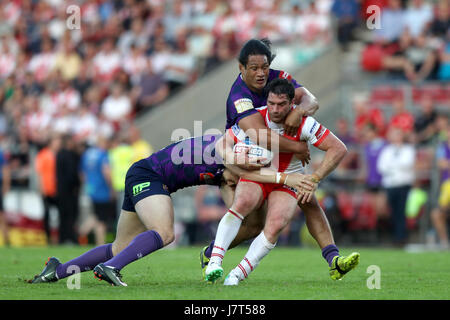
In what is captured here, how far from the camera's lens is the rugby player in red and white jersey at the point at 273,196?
313 inches

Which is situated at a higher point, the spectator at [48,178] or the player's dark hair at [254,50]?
the player's dark hair at [254,50]

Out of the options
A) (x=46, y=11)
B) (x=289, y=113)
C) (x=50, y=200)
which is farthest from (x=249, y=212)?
(x=46, y=11)

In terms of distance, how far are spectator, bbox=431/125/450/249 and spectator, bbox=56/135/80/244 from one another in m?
7.22

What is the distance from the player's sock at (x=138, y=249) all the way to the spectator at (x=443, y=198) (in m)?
9.20

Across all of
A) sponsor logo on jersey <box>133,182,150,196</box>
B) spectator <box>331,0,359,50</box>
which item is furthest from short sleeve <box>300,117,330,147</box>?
spectator <box>331,0,359,50</box>

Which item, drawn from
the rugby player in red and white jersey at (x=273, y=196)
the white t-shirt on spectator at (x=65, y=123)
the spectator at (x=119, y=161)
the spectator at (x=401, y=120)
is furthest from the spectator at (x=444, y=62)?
the rugby player in red and white jersey at (x=273, y=196)

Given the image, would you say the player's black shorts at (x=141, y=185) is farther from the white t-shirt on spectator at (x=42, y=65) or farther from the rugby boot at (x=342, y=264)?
the white t-shirt on spectator at (x=42, y=65)

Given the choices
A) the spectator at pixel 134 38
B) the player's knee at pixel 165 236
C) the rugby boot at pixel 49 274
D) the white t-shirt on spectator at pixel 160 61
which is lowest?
the rugby boot at pixel 49 274

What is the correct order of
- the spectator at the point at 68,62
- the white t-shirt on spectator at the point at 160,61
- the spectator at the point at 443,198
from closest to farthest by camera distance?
the spectator at the point at 443,198, the white t-shirt on spectator at the point at 160,61, the spectator at the point at 68,62

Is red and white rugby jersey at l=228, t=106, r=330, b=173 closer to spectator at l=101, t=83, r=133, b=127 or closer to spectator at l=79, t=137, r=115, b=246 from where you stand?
spectator at l=79, t=137, r=115, b=246

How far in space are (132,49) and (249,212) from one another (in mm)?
14325

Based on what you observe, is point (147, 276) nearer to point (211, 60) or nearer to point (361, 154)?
point (361, 154)

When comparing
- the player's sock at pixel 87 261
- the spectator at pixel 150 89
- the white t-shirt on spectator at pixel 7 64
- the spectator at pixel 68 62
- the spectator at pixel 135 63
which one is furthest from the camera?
the white t-shirt on spectator at pixel 7 64

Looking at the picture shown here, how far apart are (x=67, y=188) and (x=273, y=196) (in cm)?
1021
